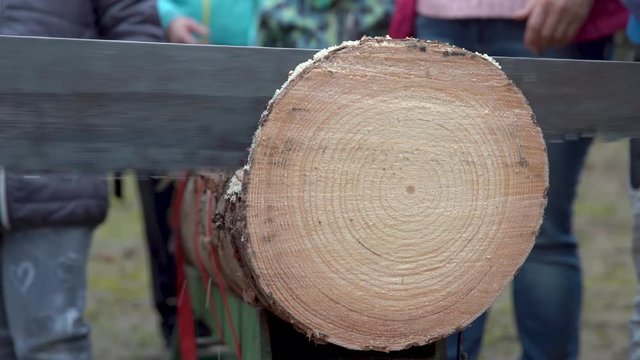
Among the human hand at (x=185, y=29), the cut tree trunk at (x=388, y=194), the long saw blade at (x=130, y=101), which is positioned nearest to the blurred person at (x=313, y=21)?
the human hand at (x=185, y=29)

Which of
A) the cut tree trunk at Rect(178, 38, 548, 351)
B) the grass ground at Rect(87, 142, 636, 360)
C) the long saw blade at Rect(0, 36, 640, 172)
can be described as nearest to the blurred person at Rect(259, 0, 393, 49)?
the long saw blade at Rect(0, 36, 640, 172)

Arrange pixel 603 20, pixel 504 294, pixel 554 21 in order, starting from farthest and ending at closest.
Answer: pixel 504 294 → pixel 603 20 → pixel 554 21

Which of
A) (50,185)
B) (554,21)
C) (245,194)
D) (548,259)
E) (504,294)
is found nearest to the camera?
(245,194)

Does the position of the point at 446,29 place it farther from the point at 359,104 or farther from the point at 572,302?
the point at 359,104

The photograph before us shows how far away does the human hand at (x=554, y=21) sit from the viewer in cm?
252

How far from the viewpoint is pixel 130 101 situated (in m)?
1.88

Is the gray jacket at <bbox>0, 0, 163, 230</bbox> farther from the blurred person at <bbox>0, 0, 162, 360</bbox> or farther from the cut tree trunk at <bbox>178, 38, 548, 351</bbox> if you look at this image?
the cut tree trunk at <bbox>178, 38, 548, 351</bbox>

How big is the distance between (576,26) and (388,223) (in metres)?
0.99

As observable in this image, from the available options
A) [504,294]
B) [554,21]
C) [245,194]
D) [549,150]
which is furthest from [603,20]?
[504,294]

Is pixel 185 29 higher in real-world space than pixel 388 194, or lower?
higher

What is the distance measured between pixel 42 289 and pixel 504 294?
2.47 meters

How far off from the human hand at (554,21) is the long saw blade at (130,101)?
32.6 inches

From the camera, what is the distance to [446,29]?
2754 mm

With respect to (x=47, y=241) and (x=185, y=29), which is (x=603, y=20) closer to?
(x=185, y=29)
